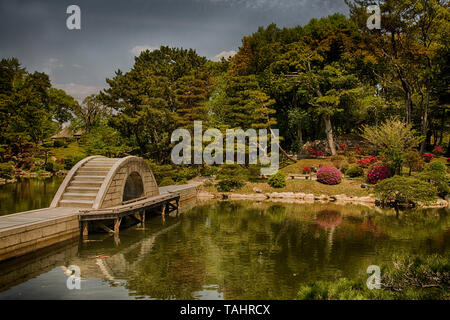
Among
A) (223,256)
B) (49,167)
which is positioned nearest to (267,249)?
(223,256)

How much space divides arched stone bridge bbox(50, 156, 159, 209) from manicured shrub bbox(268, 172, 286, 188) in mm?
15970

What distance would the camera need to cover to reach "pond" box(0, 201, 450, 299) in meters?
10.1

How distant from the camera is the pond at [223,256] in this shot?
10.1 m

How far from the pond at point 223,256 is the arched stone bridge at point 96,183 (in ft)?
6.16

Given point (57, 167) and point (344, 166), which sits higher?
point (344, 166)

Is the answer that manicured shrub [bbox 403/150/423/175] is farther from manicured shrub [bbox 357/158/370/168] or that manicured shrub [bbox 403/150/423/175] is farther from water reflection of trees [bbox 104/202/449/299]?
water reflection of trees [bbox 104/202/449/299]

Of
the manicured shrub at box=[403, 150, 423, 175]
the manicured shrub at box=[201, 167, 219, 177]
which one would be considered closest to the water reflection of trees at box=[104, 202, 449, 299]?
the manicured shrub at box=[403, 150, 423, 175]

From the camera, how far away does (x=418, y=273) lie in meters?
8.00

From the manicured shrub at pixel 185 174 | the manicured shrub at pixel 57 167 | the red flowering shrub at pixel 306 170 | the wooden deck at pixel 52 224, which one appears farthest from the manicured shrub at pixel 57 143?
the wooden deck at pixel 52 224

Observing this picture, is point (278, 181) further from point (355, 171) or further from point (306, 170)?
point (355, 171)

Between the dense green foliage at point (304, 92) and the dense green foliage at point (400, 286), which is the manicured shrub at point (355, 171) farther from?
the dense green foliage at point (400, 286)

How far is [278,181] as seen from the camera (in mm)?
33031

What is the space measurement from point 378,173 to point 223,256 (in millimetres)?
22950
